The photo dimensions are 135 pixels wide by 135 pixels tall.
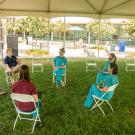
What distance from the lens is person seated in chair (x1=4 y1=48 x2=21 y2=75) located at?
32.8 feet

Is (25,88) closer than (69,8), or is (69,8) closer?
(25,88)

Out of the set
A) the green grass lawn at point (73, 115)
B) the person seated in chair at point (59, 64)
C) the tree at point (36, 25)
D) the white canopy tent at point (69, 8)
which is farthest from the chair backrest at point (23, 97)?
the tree at point (36, 25)

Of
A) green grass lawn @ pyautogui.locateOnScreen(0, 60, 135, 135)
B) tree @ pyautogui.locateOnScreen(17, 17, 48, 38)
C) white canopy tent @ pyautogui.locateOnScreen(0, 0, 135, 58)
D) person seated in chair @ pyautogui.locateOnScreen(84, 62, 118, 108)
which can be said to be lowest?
green grass lawn @ pyautogui.locateOnScreen(0, 60, 135, 135)

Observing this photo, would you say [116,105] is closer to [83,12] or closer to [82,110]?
[82,110]

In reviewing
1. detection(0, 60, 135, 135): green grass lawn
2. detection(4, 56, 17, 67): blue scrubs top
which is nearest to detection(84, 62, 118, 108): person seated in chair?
detection(0, 60, 135, 135): green grass lawn

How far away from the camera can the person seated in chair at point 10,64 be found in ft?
32.8

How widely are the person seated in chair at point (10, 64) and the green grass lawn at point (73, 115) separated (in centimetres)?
57

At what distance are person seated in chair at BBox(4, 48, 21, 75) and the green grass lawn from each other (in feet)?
1.88

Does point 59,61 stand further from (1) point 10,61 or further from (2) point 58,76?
(1) point 10,61

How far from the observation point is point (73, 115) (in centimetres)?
697

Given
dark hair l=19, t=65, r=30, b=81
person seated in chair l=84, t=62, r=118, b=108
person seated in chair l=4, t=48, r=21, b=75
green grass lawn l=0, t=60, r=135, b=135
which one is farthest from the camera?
person seated in chair l=4, t=48, r=21, b=75

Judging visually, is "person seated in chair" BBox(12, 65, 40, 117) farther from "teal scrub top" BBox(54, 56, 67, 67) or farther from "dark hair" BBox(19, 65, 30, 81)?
"teal scrub top" BBox(54, 56, 67, 67)

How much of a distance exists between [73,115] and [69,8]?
6.40 meters

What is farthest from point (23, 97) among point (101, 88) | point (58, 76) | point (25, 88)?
point (58, 76)
